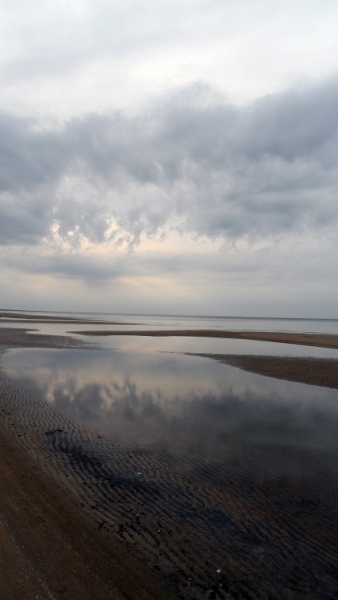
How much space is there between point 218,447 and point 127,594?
18.7 ft

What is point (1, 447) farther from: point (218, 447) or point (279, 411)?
point (279, 411)

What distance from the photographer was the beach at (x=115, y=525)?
4.57m

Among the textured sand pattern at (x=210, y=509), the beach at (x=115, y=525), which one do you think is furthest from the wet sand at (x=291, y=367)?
the beach at (x=115, y=525)

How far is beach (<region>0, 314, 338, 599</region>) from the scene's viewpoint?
4.57m

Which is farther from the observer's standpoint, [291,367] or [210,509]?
[291,367]

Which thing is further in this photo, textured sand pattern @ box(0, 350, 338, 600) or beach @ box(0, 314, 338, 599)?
textured sand pattern @ box(0, 350, 338, 600)

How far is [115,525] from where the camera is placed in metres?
5.87

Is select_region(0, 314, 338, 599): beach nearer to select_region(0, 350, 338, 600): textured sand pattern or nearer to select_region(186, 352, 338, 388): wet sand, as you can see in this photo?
select_region(0, 350, 338, 600): textured sand pattern

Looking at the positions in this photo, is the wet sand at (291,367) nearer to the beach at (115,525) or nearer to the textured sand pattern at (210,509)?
the textured sand pattern at (210,509)

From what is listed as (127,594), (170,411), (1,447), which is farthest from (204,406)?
(127,594)

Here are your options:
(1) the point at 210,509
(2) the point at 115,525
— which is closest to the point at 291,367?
(1) the point at 210,509

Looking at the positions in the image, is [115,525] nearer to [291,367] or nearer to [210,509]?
[210,509]

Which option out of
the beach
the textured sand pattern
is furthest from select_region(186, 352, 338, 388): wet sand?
the beach

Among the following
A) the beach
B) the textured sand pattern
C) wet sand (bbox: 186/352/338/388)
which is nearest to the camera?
the beach
